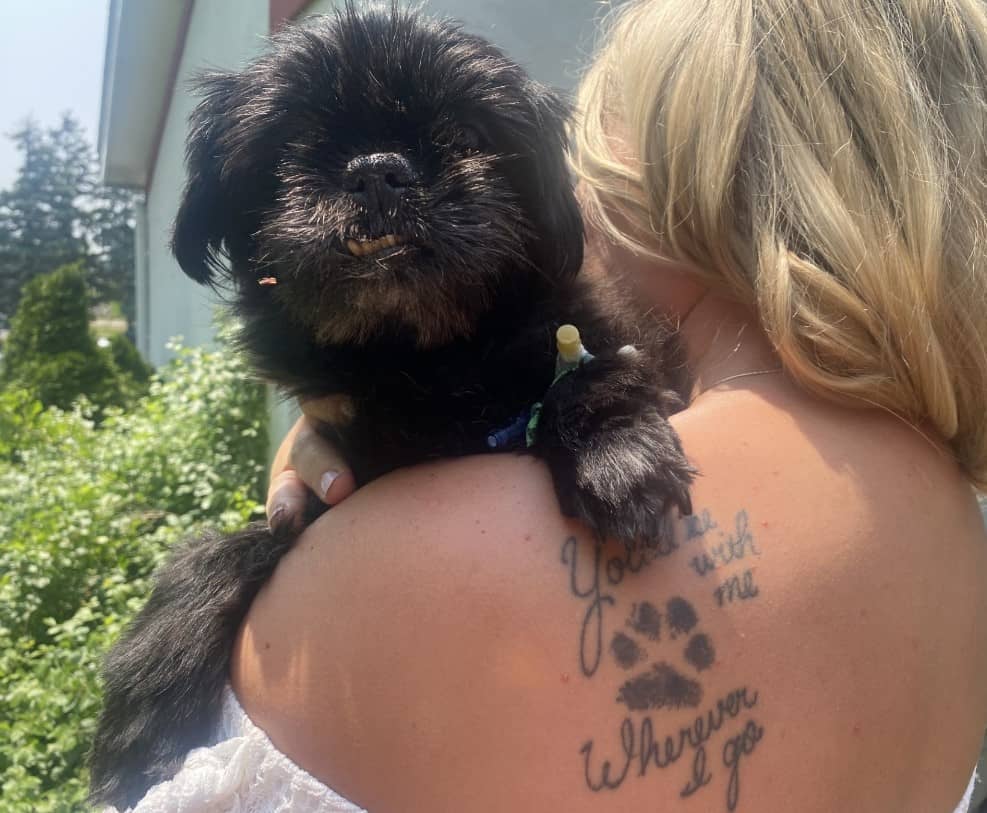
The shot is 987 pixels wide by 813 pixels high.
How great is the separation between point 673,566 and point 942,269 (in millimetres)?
636

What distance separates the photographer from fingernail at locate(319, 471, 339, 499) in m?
1.41

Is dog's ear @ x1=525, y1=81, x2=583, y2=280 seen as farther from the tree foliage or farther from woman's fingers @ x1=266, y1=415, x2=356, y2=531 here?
the tree foliage

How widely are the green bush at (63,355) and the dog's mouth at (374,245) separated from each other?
919cm

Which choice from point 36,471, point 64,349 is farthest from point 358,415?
point 64,349

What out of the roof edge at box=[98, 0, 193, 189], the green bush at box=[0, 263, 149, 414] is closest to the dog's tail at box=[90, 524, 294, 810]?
the roof edge at box=[98, 0, 193, 189]

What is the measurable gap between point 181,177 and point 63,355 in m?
4.60

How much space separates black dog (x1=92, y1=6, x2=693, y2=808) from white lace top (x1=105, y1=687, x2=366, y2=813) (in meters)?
0.14

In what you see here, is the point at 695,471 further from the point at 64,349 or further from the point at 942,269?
the point at 64,349

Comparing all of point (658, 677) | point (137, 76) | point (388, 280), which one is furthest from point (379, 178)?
point (137, 76)

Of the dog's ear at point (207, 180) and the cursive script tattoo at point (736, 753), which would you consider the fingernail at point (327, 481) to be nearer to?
the dog's ear at point (207, 180)

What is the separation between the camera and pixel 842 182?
1260mm

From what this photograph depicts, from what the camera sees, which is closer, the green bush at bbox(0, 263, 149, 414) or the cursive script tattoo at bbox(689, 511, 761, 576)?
the cursive script tattoo at bbox(689, 511, 761, 576)

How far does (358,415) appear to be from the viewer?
1513 millimetres

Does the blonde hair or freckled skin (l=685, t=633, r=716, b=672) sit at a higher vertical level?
the blonde hair
